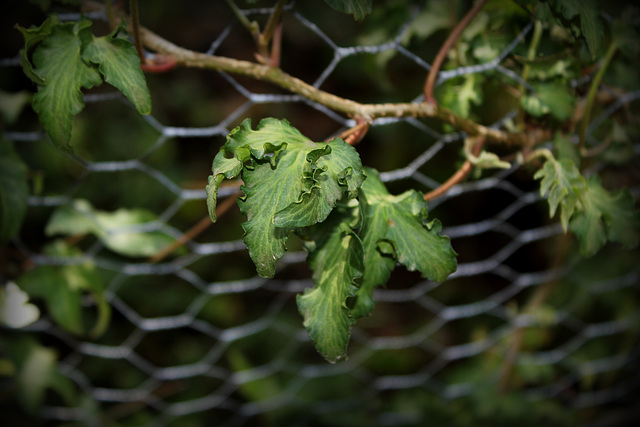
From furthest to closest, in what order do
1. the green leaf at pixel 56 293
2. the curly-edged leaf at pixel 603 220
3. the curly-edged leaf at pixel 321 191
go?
the green leaf at pixel 56 293 → the curly-edged leaf at pixel 603 220 → the curly-edged leaf at pixel 321 191

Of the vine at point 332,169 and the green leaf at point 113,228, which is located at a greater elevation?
the green leaf at point 113,228

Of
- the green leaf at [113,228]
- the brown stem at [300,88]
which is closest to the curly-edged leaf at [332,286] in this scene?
the brown stem at [300,88]

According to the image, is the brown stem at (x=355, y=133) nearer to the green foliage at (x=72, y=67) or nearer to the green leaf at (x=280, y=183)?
the green leaf at (x=280, y=183)

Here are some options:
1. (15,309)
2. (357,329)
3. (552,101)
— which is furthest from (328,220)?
(357,329)

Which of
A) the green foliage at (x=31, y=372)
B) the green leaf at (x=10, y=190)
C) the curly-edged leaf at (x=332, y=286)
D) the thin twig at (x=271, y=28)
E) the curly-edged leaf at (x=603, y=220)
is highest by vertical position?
the thin twig at (x=271, y=28)

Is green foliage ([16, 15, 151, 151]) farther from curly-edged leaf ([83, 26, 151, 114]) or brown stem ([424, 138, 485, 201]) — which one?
brown stem ([424, 138, 485, 201])

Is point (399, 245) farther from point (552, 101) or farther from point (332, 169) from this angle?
point (552, 101)

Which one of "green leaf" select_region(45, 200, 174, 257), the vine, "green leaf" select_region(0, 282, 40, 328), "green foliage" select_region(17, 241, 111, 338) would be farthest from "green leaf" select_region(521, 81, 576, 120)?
"green leaf" select_region(0, 282, 40, 328)

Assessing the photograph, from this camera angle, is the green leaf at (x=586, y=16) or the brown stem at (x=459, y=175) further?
the brown stem at (x=459, y=175)
